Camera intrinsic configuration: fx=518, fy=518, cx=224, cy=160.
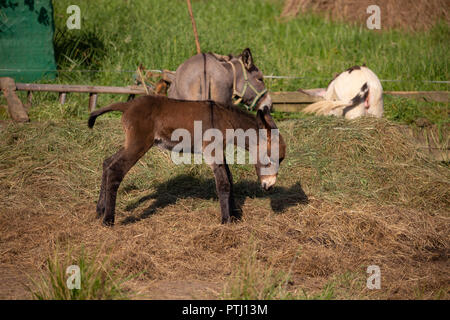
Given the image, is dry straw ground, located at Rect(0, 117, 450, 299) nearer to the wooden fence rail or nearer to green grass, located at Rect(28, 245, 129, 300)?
green grass, located at Rect(28, 245, 129, 300)

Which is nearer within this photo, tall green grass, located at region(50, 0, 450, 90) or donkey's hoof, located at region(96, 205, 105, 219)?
donkey's hoof, located at region(96, 205, 105, 219)

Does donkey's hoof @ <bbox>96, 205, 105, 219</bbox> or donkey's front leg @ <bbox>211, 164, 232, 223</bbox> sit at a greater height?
donkey's front leg @ <bbox>211, 164, 232, 223</bbox>

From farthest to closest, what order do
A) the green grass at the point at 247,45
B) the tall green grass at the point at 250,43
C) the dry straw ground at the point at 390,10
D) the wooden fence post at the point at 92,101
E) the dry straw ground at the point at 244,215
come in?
the dry straw ground at the point at 390,10, the tall green grass at the point at 250,43, the green grass at the point at 247,45, the wooden fence post at the point at 92,101, the dry straw ground at the point at 244,215

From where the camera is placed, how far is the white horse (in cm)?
895

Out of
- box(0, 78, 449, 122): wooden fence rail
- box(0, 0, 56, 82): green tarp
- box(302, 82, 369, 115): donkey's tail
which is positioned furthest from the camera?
box(0, 0, 56, 82): green tarp

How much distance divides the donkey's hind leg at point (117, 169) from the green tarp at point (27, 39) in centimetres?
605

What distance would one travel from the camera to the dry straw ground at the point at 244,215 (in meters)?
4.88

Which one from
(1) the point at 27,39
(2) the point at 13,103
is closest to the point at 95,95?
(2) the point at 13,103

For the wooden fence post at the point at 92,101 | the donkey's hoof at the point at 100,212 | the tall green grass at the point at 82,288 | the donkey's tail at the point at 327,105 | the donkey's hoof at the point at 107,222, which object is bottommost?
the tall green grass at the point at 82,288

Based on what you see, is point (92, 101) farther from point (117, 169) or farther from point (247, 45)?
point (247, 45)

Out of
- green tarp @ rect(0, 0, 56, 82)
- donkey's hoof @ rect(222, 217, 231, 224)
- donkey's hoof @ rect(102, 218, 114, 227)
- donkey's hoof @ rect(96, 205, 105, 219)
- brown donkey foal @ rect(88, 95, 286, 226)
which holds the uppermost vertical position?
green tarp @ rect(0, 0, 56, 82)

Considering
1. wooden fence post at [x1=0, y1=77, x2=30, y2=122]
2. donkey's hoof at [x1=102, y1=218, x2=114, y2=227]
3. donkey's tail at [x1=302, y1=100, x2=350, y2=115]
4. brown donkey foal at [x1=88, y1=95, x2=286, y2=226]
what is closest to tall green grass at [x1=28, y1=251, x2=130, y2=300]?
donkey's hoof at [x1=102, y1=218, x2=114, y2=227]

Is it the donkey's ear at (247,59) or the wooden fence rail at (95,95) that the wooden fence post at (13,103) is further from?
the donkey's ear at (247,59)

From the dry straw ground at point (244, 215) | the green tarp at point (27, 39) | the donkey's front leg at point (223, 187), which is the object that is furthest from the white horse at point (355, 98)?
the green tarp at point (27, 39)
